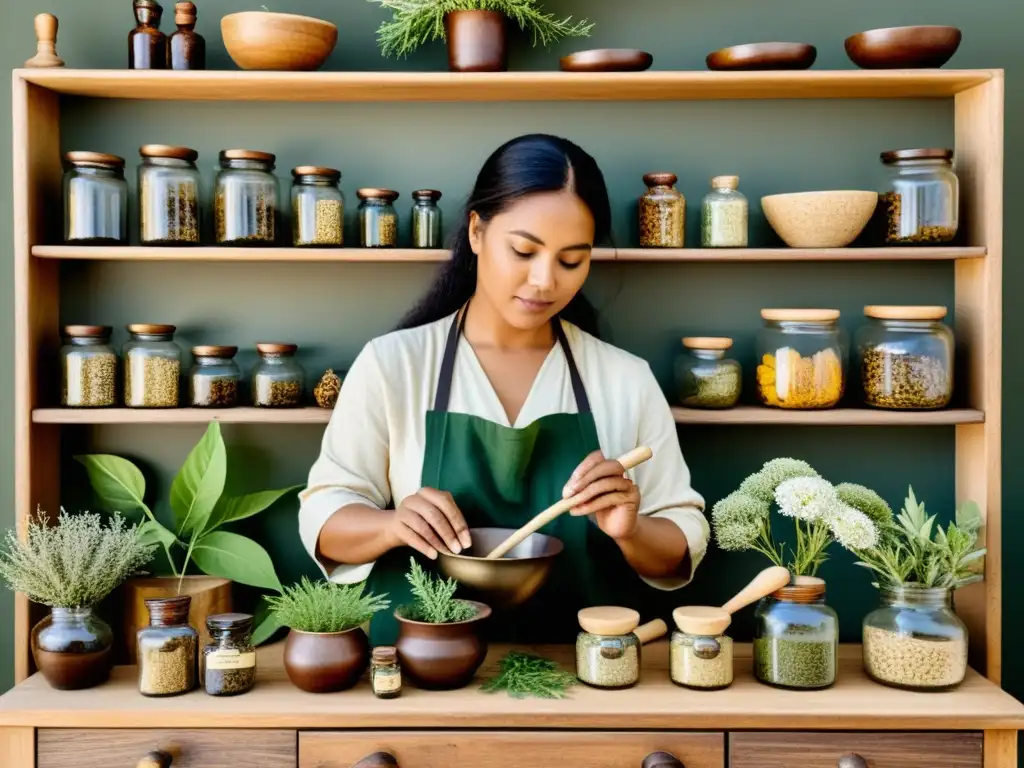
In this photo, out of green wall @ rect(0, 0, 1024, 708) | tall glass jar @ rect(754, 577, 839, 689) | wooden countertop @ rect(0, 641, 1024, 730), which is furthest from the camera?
green wall @ rect(0, 0, 1024, 708)

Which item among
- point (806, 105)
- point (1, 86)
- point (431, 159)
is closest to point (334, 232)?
point (431, 159)

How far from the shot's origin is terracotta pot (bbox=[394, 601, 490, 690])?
1.89 m

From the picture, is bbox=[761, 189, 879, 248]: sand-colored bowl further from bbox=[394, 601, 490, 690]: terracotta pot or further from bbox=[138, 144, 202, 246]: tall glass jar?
bbox=[138, 144, 202, 246]: tall glass jar

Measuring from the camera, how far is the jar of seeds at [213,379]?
7.62 feet

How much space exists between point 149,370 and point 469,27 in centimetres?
111

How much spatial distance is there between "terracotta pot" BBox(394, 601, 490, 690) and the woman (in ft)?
0.57

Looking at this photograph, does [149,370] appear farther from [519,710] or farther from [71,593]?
[519,710]

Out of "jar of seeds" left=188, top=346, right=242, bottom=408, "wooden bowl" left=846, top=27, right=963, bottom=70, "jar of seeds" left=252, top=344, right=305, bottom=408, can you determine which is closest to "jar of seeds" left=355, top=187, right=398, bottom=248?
"jar of seeds" left=252, top=344, right=305, bottom=408

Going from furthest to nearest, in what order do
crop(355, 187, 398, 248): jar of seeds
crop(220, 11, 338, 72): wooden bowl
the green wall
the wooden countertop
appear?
1. the green wall
2. crop(355, 187, 398, 248): jar of seeds
3. crop(220, 11, 338, 72): wooden bowl
4. the wooden countertop

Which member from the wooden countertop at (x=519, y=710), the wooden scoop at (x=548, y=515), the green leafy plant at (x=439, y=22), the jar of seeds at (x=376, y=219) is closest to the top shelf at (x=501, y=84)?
the green leafy plant at (x=439, y=22)

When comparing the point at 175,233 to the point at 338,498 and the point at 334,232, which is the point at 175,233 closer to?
the point at 334,232

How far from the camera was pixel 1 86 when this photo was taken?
250 cm

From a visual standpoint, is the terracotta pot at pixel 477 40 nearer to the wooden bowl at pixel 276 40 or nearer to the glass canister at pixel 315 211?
the wooden bowl at pixel 276 40

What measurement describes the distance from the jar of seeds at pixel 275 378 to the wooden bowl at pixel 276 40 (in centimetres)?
67
